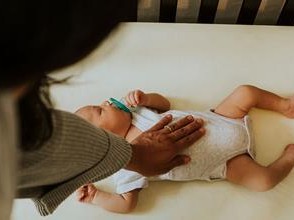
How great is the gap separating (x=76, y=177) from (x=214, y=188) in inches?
13.0

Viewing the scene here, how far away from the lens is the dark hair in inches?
16.0

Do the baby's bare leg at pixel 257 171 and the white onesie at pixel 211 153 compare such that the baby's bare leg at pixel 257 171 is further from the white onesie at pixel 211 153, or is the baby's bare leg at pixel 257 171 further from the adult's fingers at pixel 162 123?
the adult's fingers at pixel 162 123

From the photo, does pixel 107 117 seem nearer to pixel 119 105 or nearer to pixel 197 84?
pixel 119 105

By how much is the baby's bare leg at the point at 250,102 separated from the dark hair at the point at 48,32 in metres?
0.61

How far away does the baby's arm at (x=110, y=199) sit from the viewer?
3.22ft

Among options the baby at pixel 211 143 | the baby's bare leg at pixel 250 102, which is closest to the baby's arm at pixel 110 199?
the baby at pixel 211 143

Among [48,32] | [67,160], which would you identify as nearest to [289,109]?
[67,160]

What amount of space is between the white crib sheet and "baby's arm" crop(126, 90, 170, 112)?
34 mm

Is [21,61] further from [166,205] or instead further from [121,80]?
[121,80]

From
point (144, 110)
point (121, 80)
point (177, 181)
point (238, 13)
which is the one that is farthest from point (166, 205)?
point (238, 13)

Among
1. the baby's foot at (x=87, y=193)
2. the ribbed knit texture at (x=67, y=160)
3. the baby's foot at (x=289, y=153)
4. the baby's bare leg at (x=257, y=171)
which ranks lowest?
the baby's foot at (x=87, y=193)

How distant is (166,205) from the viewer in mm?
999

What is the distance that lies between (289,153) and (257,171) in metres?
0.08

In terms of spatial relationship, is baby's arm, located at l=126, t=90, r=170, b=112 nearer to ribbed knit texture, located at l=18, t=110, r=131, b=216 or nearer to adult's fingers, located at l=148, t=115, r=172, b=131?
adult's fingers, located at l=148, t=115, r=172, b=131
